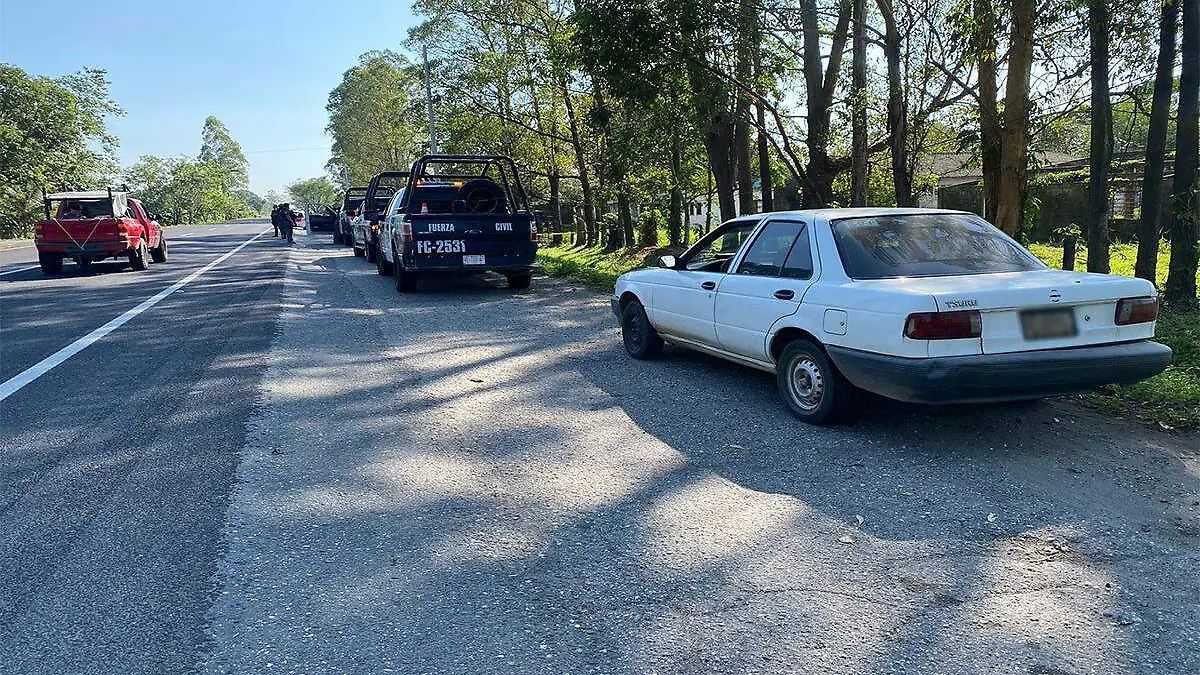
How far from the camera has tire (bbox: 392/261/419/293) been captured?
44.1ft

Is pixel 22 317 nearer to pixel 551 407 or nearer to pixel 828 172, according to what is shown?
pixel 551 407

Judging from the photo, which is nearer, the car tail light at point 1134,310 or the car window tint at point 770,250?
the car tail light at point 1134,310

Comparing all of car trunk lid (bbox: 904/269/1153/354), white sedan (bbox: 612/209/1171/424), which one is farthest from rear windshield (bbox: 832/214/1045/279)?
car trunk lid (bbox: 904/269/1153/354)

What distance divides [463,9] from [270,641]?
2503 centimetres

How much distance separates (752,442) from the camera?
512 cm

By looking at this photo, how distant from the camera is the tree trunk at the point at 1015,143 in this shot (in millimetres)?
12062

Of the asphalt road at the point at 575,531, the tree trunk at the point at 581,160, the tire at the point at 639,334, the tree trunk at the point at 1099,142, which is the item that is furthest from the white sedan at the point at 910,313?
the tree trunk at the point at 581,160

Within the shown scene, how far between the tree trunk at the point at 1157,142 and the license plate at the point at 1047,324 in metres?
4.32

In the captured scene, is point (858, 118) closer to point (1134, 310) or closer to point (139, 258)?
point (1134, 310)

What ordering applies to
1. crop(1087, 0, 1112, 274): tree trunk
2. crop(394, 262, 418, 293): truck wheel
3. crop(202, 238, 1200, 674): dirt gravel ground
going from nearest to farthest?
crop(202, 238, 1200, 674): dirt gravel ground → crop(1087, 0, 1112, 274): tree trunk → crop(394, 262, 418, 293): truck wheel

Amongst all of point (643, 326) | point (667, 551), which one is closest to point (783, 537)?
point (667, 551)

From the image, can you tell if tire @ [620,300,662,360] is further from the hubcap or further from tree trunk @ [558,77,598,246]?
tree trunk @ [558,77,598,246]

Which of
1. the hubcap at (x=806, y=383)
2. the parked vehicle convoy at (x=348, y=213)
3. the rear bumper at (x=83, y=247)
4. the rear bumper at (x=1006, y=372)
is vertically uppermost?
the parked vehicle convoy at (x=348, y=213)

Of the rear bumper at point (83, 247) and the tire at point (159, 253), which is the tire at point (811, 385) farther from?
the tire at point (159, 253)
